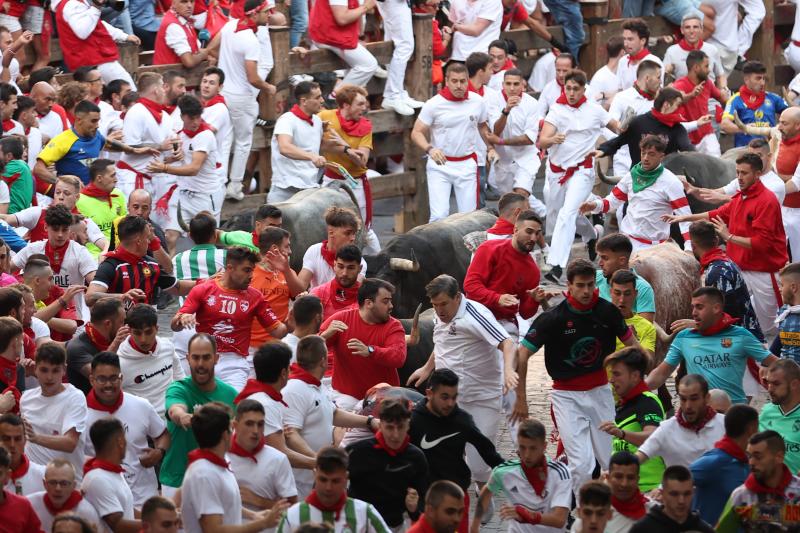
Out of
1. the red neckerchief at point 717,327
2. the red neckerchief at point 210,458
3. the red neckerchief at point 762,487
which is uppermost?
the red neckerchief at point 210,458

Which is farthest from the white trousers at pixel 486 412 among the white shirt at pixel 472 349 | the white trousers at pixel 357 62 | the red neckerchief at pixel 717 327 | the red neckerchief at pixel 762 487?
the white trousers at pixel 357 62

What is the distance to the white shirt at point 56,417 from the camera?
864cm

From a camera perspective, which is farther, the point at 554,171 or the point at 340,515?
the point at 554,171

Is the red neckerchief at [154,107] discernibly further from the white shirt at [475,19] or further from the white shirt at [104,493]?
the white shirt at [104,493]

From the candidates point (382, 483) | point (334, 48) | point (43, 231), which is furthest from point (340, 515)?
point (334, 48)

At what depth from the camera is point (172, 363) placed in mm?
9547

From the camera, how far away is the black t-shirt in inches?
382

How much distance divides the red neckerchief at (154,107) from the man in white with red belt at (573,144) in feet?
12.8

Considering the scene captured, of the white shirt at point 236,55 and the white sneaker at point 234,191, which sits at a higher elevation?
the white shirt at point 236,55

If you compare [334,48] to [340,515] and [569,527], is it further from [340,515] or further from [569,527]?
[340,515]

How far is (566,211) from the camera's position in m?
16.1

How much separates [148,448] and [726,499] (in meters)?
3.12

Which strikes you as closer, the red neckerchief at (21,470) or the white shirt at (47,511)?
the white shirt at (47,511)

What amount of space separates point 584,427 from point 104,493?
3.22 meters
